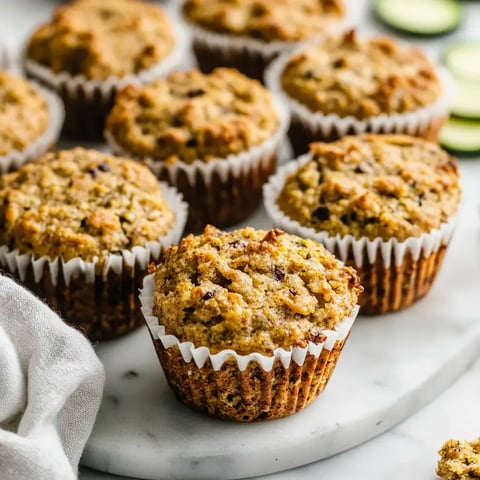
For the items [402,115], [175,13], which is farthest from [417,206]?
[175,13]

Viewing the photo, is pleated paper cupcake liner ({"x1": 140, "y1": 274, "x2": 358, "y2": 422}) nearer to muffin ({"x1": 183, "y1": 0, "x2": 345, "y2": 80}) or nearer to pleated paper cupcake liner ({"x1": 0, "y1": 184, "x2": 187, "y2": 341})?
pleated paper cupcake liner ({"x1": 0, "y1": 184, "x2": 187, "y2": 341})

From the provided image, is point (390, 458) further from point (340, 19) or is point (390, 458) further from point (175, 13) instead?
point (175, 13)

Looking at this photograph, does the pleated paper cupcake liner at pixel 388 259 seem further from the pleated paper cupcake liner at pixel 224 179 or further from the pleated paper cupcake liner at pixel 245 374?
the pleated paper cupcake liner at pixel 245 374

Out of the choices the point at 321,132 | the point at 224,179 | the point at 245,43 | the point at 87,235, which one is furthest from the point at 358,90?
the point at 87,235

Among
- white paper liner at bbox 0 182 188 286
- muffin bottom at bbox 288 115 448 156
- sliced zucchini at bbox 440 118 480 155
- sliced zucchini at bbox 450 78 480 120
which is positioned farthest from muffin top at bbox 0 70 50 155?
sliced zucchini at bbox 450 78 480 120

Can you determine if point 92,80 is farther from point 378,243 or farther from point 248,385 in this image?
point 248,385

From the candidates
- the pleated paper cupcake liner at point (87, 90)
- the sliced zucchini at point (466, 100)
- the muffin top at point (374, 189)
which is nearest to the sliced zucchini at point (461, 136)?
the sliced zucchini at point (466, 100)
